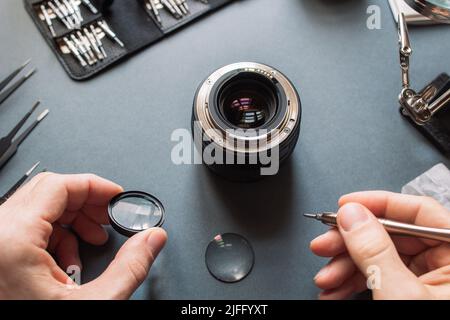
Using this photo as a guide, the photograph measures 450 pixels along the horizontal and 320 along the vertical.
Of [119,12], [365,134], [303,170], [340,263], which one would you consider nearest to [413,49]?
[365,134]

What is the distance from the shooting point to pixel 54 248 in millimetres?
727

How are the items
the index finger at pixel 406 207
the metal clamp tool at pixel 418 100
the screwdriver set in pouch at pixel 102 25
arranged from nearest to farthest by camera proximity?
the index finger at pixel 406 207, the metal clamp tool at pixel 418 100, the screwdriver set in pouch at pixel 102 25

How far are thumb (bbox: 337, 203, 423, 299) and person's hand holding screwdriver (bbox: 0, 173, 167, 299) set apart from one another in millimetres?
248

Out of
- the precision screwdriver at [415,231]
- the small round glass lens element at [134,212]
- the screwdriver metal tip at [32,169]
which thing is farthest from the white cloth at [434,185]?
the screwdriver metal tip at [32,169]

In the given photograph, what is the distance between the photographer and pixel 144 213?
709mm

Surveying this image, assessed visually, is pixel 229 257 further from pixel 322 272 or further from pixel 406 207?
pixel 406 207

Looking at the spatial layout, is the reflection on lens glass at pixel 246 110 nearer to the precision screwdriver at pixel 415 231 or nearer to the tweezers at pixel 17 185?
the precision screwdriver at pixel 415 231

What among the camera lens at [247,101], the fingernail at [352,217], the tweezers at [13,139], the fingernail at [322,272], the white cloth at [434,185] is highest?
the tweezers at [13,139]

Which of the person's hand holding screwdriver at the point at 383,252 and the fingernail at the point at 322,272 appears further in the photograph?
the fingernail at the point at 322,272

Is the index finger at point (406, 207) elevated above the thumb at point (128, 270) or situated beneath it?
situated beneath

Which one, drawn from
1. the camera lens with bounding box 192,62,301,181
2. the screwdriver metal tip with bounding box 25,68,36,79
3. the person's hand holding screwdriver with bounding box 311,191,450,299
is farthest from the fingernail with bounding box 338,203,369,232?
the screwdriver metal tip with bounding box 25,68,36,79

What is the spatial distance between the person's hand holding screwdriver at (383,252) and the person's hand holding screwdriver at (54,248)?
0.24 m

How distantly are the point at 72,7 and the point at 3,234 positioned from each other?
48 centimetres

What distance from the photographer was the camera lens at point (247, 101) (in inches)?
28.8
